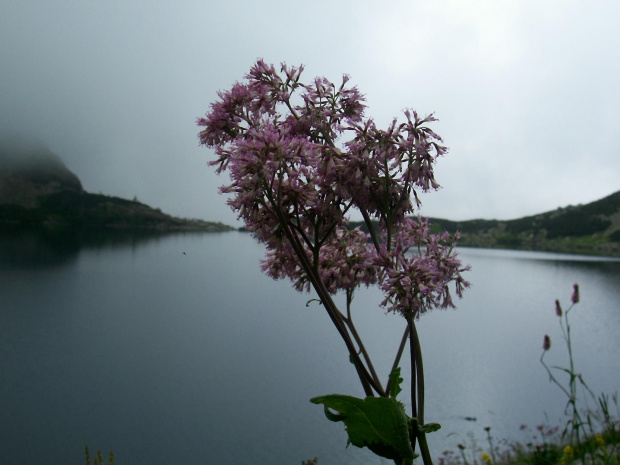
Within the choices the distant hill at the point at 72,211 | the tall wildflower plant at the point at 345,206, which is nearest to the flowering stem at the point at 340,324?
the tall wildflower plant at the point at 345,206

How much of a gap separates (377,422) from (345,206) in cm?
97

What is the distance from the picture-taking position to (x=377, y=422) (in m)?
1.44

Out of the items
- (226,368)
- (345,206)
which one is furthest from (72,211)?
(345,206)

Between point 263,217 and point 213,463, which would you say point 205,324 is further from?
point 263,217

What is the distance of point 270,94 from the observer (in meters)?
2.28

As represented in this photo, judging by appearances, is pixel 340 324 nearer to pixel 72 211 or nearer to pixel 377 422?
pixel 377 422

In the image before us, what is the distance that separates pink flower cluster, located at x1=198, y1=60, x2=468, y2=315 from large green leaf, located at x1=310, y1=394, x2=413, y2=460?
0.43 metres

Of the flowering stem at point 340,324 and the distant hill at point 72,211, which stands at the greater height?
the distant hill at point 72,211

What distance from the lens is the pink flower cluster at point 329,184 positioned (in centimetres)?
183

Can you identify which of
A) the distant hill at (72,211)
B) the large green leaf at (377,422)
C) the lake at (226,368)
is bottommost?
the lake at (226,368)

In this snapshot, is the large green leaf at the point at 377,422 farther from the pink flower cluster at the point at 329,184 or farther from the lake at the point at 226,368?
the lake at the point at 226,368

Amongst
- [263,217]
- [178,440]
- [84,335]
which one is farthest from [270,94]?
[84,335]

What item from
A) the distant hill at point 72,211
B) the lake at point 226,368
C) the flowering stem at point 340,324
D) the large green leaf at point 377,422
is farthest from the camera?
the distant hill at point 72,211

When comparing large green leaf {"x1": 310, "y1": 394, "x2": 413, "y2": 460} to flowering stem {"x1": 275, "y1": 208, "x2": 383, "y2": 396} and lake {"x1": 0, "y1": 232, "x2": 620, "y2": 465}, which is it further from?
lake {"x1": 0, "y1": 232, "x2": 620, "y2": 465}
